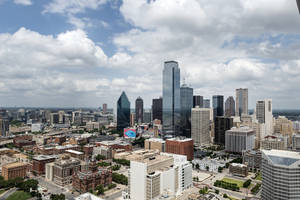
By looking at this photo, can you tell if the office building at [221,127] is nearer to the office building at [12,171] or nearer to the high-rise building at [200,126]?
the high-rise building at [200,126]

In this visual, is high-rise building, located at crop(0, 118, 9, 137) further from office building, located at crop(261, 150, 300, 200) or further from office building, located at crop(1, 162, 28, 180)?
office building, located at crop(261, 150, 300, 200)

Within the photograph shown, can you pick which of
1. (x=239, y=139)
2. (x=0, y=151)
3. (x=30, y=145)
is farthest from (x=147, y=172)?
(x=30, y=145)

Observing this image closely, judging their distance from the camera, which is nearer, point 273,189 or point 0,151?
point 273,189

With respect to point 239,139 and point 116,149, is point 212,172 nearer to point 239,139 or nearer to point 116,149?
point 239,139

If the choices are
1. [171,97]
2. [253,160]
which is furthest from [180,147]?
[171,97]

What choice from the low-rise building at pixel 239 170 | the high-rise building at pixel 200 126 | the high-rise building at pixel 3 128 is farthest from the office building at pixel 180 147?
the high-rise building at pixel 3 128
